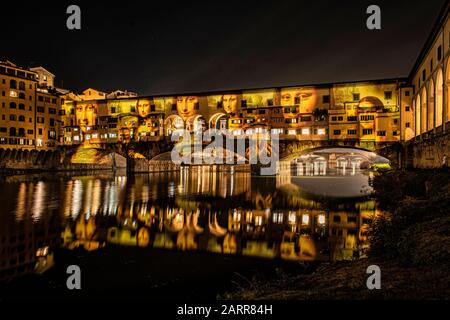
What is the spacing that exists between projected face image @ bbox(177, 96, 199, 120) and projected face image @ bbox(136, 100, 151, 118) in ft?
24.7

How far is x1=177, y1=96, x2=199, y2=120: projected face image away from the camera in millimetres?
63684

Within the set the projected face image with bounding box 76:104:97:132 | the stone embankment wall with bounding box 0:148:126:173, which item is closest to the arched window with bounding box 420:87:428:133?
the stone embankment wall with bounding box 0:148:126:173

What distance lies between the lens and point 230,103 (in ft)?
200

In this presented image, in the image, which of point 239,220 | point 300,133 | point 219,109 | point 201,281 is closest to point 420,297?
point 201,281

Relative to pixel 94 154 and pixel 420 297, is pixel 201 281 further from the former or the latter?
pixel 94 154

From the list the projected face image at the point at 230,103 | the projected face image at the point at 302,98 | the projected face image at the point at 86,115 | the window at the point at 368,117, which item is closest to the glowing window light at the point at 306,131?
the projected face image at the point at 302,98

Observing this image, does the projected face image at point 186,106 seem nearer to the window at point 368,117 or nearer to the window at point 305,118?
the window at point 305,118

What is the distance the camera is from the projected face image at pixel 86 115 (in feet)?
240

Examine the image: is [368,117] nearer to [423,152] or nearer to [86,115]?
[423,152]

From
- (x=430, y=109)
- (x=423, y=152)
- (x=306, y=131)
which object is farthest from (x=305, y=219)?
(x=306, y=131)

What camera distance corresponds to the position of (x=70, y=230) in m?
14.8

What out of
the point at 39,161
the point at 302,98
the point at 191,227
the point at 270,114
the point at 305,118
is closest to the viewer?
the point at 191,227

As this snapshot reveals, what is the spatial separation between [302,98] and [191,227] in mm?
44799

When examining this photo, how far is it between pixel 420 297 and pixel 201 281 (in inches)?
209
